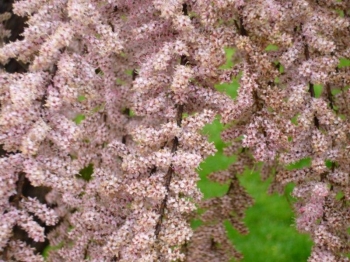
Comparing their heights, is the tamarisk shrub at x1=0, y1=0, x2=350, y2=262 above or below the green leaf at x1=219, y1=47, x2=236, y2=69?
below

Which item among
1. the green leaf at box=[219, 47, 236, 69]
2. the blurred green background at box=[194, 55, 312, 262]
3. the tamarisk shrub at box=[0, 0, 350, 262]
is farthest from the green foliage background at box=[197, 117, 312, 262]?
the tamarisk shrub at box=[0, 0, 350, 262]

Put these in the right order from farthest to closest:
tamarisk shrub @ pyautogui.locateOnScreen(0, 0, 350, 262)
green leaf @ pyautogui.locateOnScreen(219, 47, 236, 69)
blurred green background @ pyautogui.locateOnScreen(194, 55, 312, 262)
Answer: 1. blurred green background @ pyautogui.locateOnScreen(194, 55, 312, 262)
2. green leaf @ pyautogui.locateOnScreen(219, 47, 236, 69)
3. tamarisk shrub @ pyautogui.locateOnScreen(0, 0, 350, 262)

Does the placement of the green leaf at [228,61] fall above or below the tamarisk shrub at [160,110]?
above

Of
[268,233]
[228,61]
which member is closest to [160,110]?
[268,233]

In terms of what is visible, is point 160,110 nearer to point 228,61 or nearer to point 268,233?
point 268,233

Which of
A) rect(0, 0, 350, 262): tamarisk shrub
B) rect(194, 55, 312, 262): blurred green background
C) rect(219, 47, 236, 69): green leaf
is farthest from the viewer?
rect(194, 55, 312, 262): blurred green background

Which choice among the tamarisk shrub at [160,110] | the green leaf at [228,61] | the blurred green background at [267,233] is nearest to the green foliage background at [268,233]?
the blurred green background at [267,233]

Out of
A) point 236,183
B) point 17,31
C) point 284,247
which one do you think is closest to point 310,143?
point 236,183

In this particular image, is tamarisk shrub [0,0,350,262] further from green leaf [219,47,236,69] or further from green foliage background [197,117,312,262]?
green foliage background [197,117,312,262]

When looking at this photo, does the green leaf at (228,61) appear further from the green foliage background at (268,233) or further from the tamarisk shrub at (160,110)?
the green foliage background at (268,233)

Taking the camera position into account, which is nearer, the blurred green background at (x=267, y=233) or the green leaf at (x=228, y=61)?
the green leaf at (x=228, y=61)
